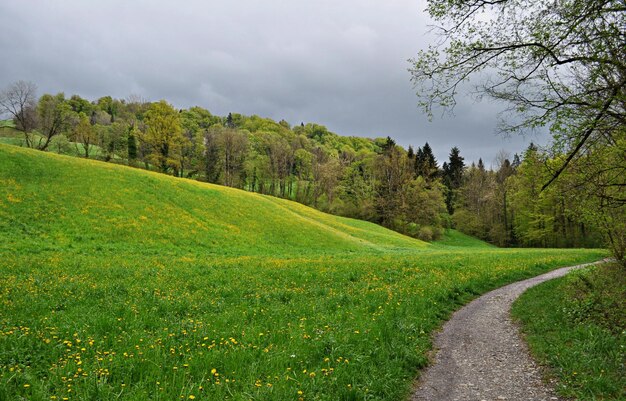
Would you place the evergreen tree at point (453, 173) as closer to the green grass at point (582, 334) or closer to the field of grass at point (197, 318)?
the field of grass at point (197, 318)

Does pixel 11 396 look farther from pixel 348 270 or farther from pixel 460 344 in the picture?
pixel 348 270

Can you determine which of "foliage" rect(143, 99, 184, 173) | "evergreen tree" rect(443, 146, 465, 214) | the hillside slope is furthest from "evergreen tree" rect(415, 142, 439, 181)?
"foliage" rect(143, 99, 184, 173)

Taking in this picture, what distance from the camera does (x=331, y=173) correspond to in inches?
3327

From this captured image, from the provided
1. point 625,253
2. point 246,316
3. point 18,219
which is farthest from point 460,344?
point 18,219

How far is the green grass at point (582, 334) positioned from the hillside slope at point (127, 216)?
21.6m

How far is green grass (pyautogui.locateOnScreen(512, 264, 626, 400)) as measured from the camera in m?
6.69

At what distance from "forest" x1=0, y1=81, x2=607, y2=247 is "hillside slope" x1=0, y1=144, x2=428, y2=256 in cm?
3659

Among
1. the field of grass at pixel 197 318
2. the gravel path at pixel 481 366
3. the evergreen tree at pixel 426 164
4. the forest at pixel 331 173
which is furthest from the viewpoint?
the evergreen tree at pixel 426 164

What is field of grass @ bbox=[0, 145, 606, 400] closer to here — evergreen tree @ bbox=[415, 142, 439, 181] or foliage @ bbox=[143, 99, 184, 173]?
foliage @ bbox=[143, 99, 184, 173]

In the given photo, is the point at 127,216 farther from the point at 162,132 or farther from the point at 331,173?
the point at 331,173

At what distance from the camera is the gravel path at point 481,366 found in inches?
268

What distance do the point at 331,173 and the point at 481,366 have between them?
77037 mm

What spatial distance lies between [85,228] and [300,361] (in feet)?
84.1

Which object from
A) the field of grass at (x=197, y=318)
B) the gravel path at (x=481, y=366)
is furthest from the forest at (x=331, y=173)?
the gravel path at (x=481, y=366)
